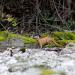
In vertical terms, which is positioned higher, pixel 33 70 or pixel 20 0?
pixel 20 0

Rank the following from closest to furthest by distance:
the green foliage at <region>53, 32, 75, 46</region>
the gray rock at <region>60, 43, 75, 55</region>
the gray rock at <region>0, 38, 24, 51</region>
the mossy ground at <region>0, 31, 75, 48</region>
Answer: the gray rock at <region>60, 43, 75, 55</region>
the gray rock at <region>0, 38, 24, 51</region>
the mossy ground at <region>0, 31, 75, 48</region>
the green foliage at <region>53, 32, 75, 46</region>

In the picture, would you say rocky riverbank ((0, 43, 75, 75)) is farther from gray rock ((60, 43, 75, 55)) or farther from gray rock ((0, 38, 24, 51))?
gray rock ((0, 38, 24, 51))

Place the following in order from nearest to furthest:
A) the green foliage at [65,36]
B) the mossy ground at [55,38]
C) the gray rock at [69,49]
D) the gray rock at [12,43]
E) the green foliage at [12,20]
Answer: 1. the gray rock at [69,49]
2. the gray rock at [12,43]
3. the mossy ground at [55,38]
4. the green foliage at [65,36]
5. the green foliage at [12,20]

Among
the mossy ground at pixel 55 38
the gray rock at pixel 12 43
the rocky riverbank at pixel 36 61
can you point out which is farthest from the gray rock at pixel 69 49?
A: the gray rock at pixel 12 43

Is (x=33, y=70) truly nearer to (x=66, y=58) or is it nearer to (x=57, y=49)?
(x=66, y=58)

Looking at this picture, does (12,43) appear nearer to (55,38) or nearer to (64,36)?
(55,38)

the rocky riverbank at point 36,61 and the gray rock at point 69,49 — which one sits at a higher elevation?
the rocky riverbank at point 36,61

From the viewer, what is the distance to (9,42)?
20.4 ft

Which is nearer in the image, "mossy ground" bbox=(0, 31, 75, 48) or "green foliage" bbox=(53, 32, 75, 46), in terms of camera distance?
"mossy ground" bbox=(0, 31, 75, 48)

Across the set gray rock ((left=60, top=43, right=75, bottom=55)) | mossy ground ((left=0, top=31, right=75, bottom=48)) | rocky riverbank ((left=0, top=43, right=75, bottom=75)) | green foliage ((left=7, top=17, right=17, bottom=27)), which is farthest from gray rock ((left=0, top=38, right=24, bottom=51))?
green foliage ((left=7, top=17, right=17, bottom=27))

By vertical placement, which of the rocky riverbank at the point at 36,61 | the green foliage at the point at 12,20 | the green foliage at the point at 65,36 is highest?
the green foliage at the point at 12,20

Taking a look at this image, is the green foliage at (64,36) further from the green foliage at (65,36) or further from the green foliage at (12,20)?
the green foliage at (12,20)

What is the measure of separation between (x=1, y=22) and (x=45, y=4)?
1.40m

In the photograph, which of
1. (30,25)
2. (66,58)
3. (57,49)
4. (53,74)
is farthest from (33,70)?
(30,25)
